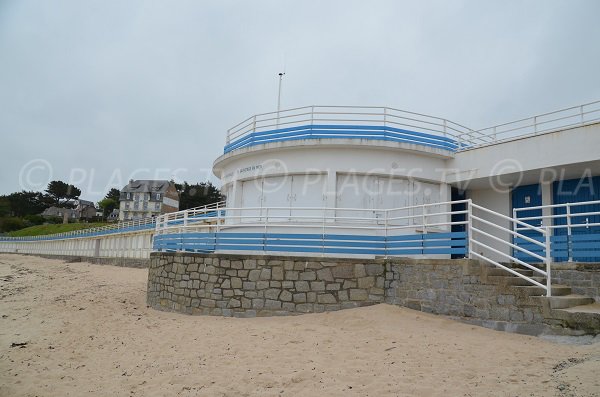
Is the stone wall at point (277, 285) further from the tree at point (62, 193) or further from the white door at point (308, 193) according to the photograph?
the tree at point (62, 193)

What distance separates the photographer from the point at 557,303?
6910 mm

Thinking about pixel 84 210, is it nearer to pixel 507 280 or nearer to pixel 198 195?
pixel 198 195

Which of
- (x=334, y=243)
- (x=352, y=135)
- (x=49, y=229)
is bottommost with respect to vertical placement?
(x=334, y=243)

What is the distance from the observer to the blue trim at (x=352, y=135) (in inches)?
553

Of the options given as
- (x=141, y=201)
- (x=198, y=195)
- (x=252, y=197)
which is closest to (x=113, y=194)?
(x=141, y=201)

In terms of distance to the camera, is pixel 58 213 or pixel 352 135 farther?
pixel 58 213

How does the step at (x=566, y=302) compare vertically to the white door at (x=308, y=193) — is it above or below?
below

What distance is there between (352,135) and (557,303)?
8358 mm

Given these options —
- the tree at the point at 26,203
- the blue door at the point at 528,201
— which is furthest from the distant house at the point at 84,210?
the blue door at the point at 528,201

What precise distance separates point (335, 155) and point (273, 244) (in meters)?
4.66

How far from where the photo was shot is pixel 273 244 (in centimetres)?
1033

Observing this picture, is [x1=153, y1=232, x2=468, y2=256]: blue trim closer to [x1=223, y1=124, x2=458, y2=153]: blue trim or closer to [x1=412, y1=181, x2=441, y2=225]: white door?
[x1=412, y1=181, x2=441, y2=225]: white door

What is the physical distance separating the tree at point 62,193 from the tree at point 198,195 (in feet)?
117

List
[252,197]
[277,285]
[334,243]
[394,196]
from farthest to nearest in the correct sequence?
[252,197], [394,196], [334,243], [277,285]
